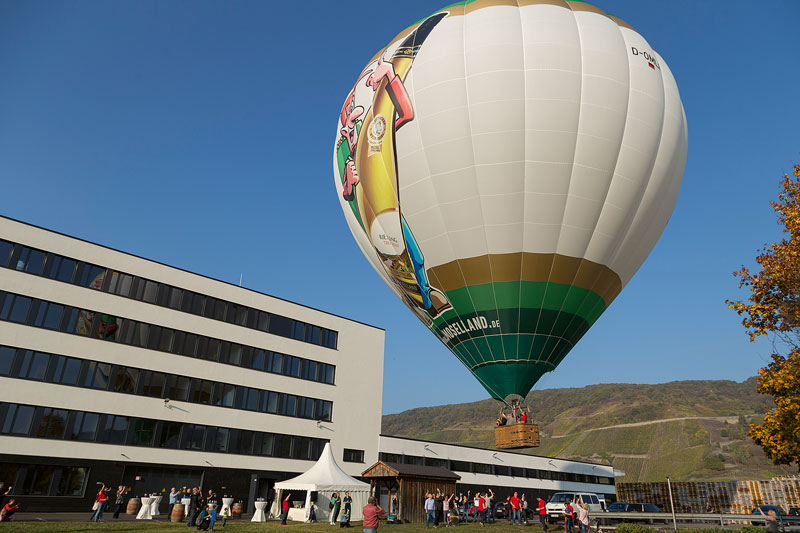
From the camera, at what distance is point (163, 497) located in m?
31.4

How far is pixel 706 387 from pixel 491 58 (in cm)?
19536

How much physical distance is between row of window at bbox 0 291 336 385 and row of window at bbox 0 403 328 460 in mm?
4307

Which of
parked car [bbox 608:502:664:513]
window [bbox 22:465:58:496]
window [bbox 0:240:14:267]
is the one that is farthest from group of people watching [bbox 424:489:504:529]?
window [bbox 0:240:14:267]

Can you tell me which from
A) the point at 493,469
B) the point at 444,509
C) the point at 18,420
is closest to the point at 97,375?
the point at 18,420

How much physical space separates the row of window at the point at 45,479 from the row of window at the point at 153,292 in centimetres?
987

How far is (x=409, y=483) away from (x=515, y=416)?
1035 cm

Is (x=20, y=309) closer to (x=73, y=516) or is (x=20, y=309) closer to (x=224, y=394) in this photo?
(x=73, y=516)

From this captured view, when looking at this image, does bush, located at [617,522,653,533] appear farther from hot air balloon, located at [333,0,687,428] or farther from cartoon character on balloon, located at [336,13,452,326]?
cartoon character on balloon, located at [336,13,452,326]

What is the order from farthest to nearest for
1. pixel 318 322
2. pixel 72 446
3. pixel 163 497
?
pixel 318 322
pixel 163 497
pixel 72 446

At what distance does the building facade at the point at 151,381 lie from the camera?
27.8 meters

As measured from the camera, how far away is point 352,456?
41.1 m

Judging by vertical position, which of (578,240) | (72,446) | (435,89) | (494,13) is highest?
(494,13)

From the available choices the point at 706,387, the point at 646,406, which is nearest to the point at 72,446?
the point at 646,406

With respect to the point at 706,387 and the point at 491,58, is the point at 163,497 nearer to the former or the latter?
the point at 491,58
